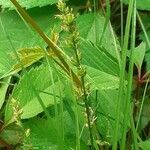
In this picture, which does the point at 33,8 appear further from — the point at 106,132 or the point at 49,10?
the point at 106,132

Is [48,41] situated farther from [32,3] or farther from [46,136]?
[32,3]

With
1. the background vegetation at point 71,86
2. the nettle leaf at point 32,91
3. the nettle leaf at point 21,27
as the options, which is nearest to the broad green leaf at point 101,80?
the background vegetation at point 71,86

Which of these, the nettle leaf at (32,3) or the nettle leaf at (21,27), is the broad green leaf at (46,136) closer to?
the nettle leaf at (21,27)

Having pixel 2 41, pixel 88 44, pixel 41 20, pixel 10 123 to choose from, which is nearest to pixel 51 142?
pixel 10 123

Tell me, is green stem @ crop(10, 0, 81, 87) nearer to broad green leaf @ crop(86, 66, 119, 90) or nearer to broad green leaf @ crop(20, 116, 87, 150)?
broad green leaf @ crop(86, 66, 119, 90)

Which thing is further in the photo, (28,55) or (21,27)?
(21,27)

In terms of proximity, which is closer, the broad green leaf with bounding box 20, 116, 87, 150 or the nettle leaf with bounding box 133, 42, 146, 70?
the broad green leaf with bounding box 20, 116, 87, 150

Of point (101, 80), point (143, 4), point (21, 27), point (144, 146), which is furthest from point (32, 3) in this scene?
point (144, 146)

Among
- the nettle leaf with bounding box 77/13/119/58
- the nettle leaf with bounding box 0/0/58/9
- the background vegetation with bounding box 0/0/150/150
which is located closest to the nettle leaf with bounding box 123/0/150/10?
the background vegetation with bounding box 0/0/150/150

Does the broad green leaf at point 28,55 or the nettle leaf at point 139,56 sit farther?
the nettle leaf at point 139,56

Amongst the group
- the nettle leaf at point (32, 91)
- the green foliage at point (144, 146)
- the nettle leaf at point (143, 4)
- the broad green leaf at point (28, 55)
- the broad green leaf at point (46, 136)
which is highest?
the broad green leaf at point (28, 55)

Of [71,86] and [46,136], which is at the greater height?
[71,86]
